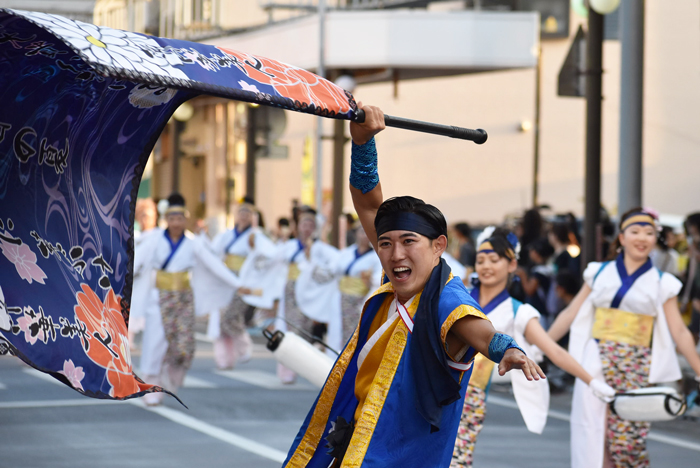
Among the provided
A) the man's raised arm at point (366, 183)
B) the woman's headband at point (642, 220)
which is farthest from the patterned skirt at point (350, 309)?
the man's raised arm at point (366, 183)

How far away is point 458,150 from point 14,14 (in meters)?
30.7

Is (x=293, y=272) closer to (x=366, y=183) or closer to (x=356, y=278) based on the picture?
(x=356, y=278)

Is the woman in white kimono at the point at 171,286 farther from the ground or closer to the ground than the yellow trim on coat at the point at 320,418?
closer to the ground

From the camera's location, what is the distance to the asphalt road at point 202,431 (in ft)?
26.4

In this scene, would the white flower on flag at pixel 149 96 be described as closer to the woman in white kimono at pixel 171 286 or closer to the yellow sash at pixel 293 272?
the woman in white kimono at pixel 171 286

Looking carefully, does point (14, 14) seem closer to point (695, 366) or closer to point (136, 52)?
point (136, 52)

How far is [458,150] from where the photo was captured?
3312cm

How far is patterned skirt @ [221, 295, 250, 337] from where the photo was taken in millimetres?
13766

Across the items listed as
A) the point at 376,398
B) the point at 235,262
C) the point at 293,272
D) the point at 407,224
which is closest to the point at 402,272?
the point at 407,224

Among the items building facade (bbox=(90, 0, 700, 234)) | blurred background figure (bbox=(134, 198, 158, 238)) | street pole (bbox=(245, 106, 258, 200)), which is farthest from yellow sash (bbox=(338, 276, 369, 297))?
building facade (bbox=(90, 0, 700, 234))

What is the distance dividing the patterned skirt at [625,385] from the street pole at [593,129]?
488 cm

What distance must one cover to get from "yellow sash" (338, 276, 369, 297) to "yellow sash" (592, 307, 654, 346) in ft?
18.0

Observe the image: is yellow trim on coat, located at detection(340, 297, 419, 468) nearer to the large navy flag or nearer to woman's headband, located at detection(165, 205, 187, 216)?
the large navy flag

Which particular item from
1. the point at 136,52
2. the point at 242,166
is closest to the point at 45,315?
the point at 136,52
